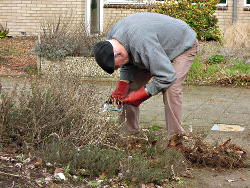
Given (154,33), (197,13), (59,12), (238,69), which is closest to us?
(154,33)

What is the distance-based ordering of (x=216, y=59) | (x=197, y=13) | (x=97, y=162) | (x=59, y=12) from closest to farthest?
(x=97, y=162), (x=216, y=59), (x=197, y=13), (x=59, y=12)

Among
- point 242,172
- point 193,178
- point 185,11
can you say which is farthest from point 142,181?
point 185,11

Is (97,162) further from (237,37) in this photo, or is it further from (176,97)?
(237,37)

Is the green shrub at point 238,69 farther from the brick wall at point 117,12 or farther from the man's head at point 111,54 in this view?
the brick wall at point 117,12

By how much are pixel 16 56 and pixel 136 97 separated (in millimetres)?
8260

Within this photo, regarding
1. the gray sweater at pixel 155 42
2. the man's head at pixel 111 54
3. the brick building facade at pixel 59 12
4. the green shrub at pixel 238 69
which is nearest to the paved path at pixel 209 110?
the green shrub at pixel 238 69

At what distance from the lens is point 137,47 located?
529cm

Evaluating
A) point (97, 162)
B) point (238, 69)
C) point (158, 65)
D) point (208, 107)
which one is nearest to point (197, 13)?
point (238, 69)

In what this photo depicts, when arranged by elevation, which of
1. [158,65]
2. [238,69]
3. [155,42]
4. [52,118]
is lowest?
[238,69]

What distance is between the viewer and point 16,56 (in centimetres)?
1353

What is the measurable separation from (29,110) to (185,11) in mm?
10999

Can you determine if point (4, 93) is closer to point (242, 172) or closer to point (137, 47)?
point (137, 47)

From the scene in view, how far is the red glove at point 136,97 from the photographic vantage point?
5605 millimetres

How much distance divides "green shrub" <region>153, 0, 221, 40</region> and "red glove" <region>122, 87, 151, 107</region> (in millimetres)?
10160
